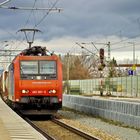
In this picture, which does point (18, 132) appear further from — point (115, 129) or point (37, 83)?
point (37, 83)

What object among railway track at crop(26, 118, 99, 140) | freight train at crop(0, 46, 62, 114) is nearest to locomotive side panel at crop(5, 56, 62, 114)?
freight train at crop(0, 46, 62, 114)

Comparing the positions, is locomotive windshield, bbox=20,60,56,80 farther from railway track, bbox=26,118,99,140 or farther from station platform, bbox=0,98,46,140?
station platform, bbox=0,98,46,140

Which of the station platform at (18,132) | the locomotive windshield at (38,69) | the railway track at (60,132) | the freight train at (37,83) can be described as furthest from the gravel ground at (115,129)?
the station platform at (18,132)

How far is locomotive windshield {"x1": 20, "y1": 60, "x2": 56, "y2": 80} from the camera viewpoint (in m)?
24.9

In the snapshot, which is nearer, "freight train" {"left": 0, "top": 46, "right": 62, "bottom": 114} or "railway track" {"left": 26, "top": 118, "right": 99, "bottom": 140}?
"railway track" {"left": 26, "top": 118, "right": 99, "bottom": 140}

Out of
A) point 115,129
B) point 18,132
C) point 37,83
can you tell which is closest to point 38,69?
point 37,83

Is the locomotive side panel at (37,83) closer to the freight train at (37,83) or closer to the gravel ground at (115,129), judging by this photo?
the freight train at (37,83)

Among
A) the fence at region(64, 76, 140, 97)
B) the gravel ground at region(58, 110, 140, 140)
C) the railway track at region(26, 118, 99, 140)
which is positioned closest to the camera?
the gravel ground at region(58, 110, 140, 140)

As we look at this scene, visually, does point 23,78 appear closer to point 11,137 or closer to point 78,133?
point 78,133

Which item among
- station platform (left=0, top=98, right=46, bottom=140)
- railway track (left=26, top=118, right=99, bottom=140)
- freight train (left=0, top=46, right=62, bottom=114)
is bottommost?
railway track (left=26, top=118, right=99, bottom=140)

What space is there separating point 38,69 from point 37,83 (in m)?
0.81

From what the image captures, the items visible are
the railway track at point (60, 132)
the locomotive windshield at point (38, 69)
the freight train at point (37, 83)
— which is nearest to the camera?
the railway track at point (60, 132)

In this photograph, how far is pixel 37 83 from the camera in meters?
24.7

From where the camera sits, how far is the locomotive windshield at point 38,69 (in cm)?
2494
